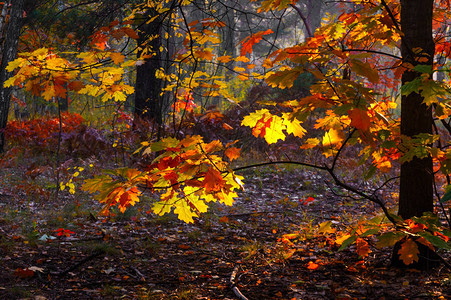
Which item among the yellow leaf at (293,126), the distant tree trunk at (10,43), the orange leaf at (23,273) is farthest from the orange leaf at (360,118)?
the distant tree trunk at (10,43)

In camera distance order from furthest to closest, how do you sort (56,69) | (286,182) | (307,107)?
(286,182) → (56,69) → (307,107)

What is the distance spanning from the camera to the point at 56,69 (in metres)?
2.35

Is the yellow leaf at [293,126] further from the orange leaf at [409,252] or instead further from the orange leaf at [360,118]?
the orange leaf at [409,252]

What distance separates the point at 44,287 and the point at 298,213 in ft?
11.1

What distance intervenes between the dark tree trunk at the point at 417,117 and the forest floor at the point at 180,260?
0.51 m

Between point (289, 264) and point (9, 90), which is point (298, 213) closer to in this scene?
point (289, 264)

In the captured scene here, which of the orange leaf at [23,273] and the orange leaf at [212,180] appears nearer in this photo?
the orange leaf at [212,180]

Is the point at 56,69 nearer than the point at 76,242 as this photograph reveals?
Yes

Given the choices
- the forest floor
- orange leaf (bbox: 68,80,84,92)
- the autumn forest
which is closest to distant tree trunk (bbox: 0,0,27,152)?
the autumn forest

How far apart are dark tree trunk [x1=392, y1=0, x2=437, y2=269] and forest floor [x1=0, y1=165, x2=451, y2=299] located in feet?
1.67

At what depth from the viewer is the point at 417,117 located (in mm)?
2721

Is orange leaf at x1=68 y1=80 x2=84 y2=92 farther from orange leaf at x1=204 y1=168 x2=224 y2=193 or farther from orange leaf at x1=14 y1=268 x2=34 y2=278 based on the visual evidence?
orange leaf at x1=14 y1=268 x2=34 y2=278

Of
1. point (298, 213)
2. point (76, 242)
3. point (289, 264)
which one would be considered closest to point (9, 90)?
point (76, 242)

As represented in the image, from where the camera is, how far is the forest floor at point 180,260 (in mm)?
2613
